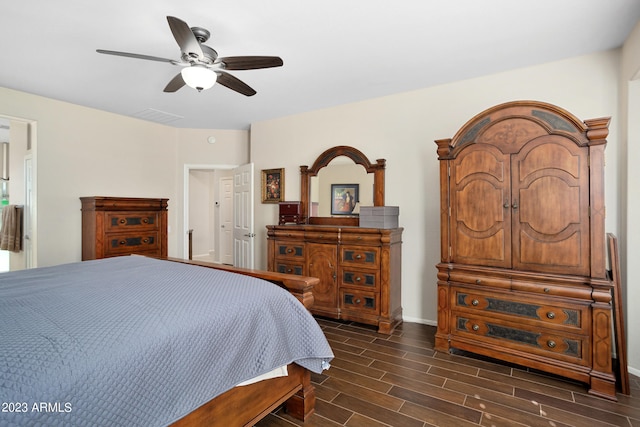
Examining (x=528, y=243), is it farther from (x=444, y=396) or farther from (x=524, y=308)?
(x=444, y=396)

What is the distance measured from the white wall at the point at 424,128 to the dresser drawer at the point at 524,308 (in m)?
0.79

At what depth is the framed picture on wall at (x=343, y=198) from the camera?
3.92m

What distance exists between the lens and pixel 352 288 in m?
3.43

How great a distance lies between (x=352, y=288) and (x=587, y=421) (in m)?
2.02

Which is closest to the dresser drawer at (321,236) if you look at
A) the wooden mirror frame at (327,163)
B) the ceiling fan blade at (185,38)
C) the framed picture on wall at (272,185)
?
the wooden mirror frame at (327,163)

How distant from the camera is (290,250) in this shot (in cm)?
383

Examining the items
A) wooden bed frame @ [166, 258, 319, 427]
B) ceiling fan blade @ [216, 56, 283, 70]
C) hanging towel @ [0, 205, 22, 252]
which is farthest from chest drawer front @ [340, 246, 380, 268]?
hanging towel @ [0, 205, 22, 252]

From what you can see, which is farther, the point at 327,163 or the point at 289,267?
the point at 327,163

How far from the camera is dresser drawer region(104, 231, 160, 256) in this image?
12.9 ft

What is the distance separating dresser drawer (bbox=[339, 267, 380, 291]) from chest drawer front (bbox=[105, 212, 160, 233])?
2.71 meters

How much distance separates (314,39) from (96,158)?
3538 millimetres

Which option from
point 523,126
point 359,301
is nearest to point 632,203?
point 523,126

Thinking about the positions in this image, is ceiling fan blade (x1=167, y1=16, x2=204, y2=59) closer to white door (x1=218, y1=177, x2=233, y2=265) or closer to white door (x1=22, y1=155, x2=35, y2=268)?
white door (x1=22, y1=155, x2=35, y2=268)

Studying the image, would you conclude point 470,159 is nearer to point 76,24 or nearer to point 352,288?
point 352,288
